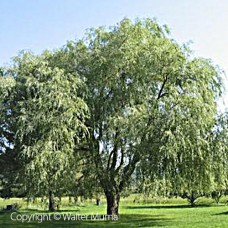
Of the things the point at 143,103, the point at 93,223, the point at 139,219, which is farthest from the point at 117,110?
the point at 139,219

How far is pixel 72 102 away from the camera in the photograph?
17453 mm

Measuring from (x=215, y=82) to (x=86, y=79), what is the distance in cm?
611

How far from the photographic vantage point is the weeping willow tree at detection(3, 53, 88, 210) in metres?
16.7

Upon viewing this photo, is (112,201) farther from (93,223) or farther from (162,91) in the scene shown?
(162,91)

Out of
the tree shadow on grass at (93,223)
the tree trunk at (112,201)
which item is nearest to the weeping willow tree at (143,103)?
the tree trunk at (112,201)

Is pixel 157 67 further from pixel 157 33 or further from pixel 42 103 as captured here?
pixel 42 103

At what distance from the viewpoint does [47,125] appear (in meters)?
16.9

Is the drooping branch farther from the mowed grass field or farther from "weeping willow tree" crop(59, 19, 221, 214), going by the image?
the mowed grass field

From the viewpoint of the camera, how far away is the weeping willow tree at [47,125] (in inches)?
658

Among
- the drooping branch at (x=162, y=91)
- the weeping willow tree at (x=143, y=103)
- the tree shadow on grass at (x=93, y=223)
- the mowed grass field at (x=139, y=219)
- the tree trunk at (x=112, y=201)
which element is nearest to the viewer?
the weeping willow tree at (x=143, y=103)

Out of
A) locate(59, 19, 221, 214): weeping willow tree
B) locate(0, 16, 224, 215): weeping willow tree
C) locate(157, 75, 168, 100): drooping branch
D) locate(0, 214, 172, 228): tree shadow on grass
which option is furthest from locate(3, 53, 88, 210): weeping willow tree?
locate(157, 75, 168, 100): drooping branch

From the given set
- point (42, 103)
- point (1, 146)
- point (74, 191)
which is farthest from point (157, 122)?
point (1, 146)

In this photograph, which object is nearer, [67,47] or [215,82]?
[215,82]

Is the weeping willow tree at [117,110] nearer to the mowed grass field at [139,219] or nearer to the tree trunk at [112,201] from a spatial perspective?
the tree trunk at [112,201]
